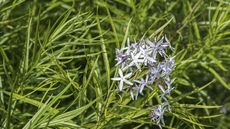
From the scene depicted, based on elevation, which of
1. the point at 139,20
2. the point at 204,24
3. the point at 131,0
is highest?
the point at 131,0

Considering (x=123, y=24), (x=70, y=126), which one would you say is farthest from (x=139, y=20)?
(x=70, y=126)

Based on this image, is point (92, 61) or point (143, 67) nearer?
point (143, 67)

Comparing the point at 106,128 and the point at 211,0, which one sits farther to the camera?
the point at 211,0

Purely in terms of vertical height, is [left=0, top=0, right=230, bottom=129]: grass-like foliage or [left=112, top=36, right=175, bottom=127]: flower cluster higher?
[left=112, top=36, right=175, bottom=127]: flower cluster

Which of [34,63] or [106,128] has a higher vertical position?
[34,63]

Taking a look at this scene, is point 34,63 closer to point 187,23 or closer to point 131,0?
point 131,0

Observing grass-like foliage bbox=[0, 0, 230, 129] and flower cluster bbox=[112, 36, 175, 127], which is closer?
flower cluster bbox=[112, 36, 175, 127]

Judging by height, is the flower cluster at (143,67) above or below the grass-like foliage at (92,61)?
above

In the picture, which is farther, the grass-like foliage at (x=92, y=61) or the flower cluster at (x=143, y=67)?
the grass-like foliage at (x=92, y=61)
